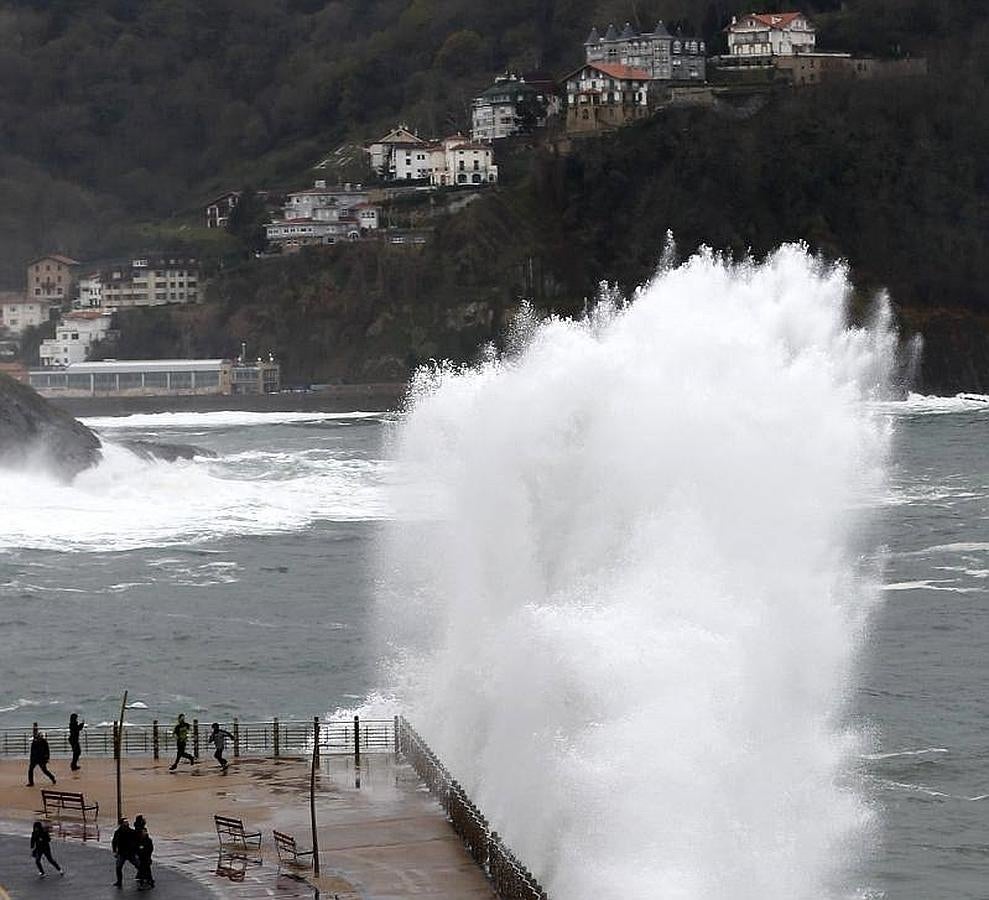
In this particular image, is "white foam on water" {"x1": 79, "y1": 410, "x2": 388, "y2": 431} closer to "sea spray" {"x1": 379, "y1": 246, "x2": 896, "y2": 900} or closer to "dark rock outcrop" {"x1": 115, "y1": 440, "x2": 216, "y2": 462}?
"dark rock outcrop" {"x1": 115, "y1": 440, "x2": 216, "y2": 462}

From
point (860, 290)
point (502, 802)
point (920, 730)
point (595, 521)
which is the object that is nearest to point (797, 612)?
point (595, 521)

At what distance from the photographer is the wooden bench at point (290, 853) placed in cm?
2962

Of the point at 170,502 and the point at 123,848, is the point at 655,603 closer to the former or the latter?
the point at 123,848

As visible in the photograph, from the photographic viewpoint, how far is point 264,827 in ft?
104

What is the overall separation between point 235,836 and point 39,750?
5195 mm

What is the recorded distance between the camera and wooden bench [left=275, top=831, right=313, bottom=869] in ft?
97.2

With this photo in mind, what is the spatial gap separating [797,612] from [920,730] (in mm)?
8776

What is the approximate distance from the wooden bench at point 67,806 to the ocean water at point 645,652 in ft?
17.6

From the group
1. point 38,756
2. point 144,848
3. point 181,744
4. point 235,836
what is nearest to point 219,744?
point 181,744

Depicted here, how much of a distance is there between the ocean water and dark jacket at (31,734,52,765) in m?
5.97

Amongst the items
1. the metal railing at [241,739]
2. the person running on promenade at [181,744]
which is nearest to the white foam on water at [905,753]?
the metal railing at [241,739]

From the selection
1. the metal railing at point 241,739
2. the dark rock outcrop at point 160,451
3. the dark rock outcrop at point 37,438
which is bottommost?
the dark rock outcrop at point 160,451

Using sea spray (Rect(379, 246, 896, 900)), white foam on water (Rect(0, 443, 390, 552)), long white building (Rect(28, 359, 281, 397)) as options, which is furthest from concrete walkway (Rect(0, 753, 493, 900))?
long white building (Rect(28, 359, 281, 397))

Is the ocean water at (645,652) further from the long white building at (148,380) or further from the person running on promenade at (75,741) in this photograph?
the long white building at (148,380)
